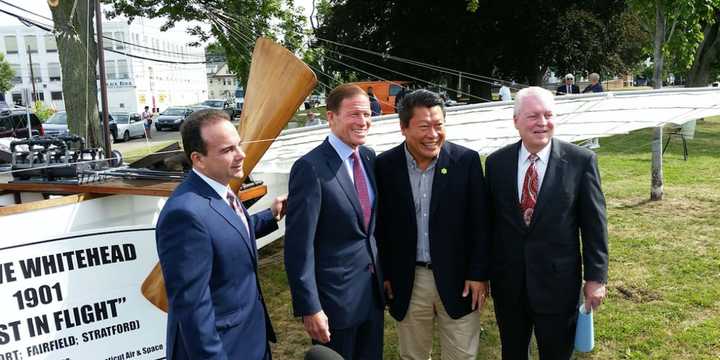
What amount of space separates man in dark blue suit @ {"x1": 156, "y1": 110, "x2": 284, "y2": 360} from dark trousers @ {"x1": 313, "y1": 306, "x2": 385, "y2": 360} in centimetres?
51

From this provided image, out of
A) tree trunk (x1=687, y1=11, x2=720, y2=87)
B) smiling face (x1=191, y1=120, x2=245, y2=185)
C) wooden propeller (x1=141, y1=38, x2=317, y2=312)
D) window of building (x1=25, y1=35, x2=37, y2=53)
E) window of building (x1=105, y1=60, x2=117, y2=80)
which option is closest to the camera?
smiling face (x1=191, y1=120, x2=245, y2=185)

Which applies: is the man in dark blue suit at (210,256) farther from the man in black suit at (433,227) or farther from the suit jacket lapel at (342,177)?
the man in black suit at (433,227)

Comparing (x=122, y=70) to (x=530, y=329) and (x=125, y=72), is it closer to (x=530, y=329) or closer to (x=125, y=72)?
(x=125, y=72)

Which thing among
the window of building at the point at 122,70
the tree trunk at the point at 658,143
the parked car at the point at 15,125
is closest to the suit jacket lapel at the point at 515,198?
the tree trunk at the point at 658,143

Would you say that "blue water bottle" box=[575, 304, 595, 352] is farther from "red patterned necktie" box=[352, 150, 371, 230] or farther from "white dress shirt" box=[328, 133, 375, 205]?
"white dress shirt" box=[328, 133, 375, 205]

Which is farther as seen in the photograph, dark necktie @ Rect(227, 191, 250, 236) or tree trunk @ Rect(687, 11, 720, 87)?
tree trunk @ Rect(687, 11, 720, 87)

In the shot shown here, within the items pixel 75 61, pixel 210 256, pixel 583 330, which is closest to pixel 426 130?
pixel 210 256

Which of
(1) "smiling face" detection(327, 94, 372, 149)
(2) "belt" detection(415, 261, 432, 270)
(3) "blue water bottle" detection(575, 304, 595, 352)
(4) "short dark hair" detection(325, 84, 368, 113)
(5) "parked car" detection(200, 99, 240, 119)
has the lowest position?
(3) "blue water bottle" detection(575, 304, 595, 352)

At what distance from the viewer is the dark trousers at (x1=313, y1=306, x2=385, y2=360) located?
264 centimetres

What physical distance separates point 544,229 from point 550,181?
0.75ft

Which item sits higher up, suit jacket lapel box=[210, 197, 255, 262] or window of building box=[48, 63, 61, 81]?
window of building box=[48, 63, 61, 81]

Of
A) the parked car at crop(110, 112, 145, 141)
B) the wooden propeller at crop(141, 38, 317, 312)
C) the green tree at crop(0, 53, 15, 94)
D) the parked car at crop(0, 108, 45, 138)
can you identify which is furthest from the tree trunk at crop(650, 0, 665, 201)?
the green tree at crop(0, 53, 15, 94)

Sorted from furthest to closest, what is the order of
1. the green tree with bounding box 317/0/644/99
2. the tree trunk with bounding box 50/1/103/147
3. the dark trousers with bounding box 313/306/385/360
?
the green tree with bounding box 317/0/644/99
the tree trunk with bounding box 50/1/103/147
the dark trousers with bounding box 313/306/385/360

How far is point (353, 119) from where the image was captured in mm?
2506
